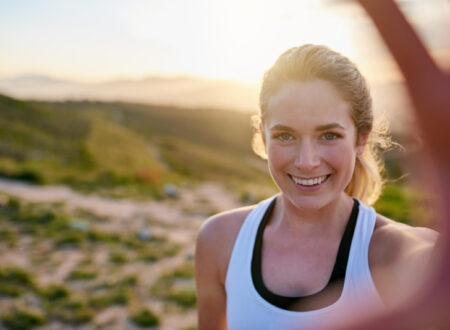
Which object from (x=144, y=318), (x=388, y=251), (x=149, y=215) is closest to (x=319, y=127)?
(x=388, y=251)

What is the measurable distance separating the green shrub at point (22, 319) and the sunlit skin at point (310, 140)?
13.4 ft

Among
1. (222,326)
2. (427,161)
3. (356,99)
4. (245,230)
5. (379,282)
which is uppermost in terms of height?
(356,99)

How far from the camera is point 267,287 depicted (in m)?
1.98

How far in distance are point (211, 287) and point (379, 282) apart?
3.51ft

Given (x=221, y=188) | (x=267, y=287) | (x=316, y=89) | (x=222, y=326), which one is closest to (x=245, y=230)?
(x=267, y=287)

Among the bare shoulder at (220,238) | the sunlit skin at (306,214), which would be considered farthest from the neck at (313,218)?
the bare shoulder at (220,238)

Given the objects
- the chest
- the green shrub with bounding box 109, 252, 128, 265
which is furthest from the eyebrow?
the green shrub with bounding box 109, 252, 128, 265

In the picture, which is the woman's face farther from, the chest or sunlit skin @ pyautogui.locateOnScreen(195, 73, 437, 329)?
the chest

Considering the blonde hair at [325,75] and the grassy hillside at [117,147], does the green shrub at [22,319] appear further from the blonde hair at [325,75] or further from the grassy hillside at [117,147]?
the grassy hillside at [117,147]

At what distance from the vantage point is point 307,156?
181cm

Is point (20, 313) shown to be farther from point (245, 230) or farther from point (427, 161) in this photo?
point (427, 161)

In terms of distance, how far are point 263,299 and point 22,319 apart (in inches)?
158

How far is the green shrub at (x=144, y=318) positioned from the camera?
16.0 ft

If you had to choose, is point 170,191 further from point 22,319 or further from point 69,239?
point 22,319
